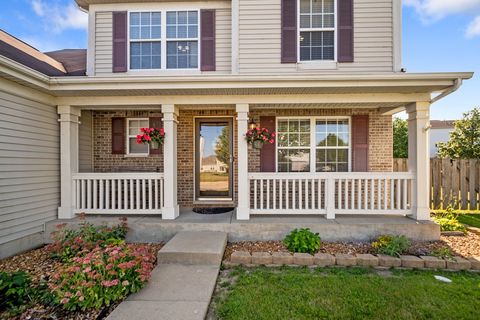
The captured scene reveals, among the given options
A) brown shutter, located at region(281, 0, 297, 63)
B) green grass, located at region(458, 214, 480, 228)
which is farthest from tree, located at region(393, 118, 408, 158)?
brown shutter, located at region(281, 0, 297, 63)

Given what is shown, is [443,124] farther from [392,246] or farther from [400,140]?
[392,246]

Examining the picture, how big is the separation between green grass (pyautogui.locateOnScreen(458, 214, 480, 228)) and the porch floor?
2.01 meters

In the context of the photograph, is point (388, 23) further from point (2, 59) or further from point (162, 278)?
point (2, 59)

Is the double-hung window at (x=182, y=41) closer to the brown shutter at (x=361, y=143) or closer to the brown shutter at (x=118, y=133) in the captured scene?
the brown shutter at (x=118, y=133)

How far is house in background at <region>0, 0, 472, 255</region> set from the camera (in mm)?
4719

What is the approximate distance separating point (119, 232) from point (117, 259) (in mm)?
1958

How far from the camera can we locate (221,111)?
262 inches

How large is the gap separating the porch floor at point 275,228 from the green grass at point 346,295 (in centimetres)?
120

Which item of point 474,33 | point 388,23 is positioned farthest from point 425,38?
point 388,23

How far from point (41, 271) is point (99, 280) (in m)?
1.67

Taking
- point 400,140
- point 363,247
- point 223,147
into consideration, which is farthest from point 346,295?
point 400,140

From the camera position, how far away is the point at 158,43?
21.1 feet

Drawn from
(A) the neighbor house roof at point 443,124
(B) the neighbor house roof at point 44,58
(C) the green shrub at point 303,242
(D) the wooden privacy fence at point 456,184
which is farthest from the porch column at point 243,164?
(A) the neighbor house roof at point 443,124

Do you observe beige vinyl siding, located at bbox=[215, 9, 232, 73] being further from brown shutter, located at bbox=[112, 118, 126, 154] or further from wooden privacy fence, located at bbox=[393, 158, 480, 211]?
wooden privacy fence, located at bbox=[393, 158, 480, 211]
